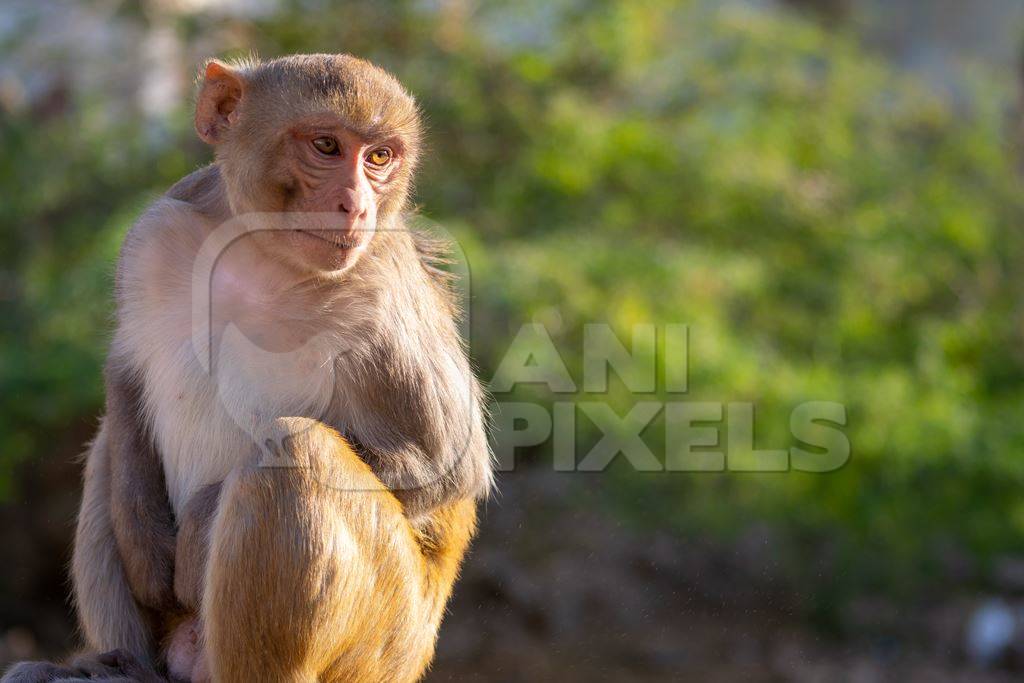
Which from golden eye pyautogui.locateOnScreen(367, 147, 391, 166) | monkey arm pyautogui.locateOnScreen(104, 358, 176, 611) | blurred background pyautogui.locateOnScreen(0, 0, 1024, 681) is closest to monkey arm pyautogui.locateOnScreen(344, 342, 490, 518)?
golden eye pyautogui.locateOnScreen(367, 147, 391, 166)

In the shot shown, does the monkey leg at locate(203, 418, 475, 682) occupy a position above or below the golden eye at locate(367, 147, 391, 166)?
below

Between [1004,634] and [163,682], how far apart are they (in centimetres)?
576

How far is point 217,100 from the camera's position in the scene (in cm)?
349

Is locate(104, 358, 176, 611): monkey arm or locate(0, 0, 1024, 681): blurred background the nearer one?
locate(104, 358, 176, 611): monkey arm

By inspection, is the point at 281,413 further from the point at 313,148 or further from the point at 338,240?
the point at 313,148

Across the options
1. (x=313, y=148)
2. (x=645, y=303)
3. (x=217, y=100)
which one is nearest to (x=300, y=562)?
(x=313, y=148)

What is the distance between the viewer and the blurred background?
24.6 feet

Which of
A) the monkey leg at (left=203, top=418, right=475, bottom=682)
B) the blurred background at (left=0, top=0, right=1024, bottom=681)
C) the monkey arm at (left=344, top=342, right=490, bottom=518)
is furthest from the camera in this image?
the blurred background at (left=0, top=0, right=1024, bottom=681)

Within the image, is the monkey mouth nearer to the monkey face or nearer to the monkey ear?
the monkey face

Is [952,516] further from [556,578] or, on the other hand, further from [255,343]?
[255,343]

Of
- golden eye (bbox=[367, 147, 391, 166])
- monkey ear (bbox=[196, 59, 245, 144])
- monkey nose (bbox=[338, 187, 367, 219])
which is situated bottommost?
monkey nose (bbox=[338, 187, 367, 219])

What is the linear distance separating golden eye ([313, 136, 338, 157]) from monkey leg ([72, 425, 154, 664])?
112cm

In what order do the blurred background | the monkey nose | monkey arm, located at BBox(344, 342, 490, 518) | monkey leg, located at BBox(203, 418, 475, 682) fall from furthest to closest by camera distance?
1. the blurred background
2. monkey arm, located at BBox(344, 342, 490, 518)
3. the monkey nose
4. monkey leg, located at BBox(203, 418, 475, 682)

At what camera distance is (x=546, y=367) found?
24.2ft
